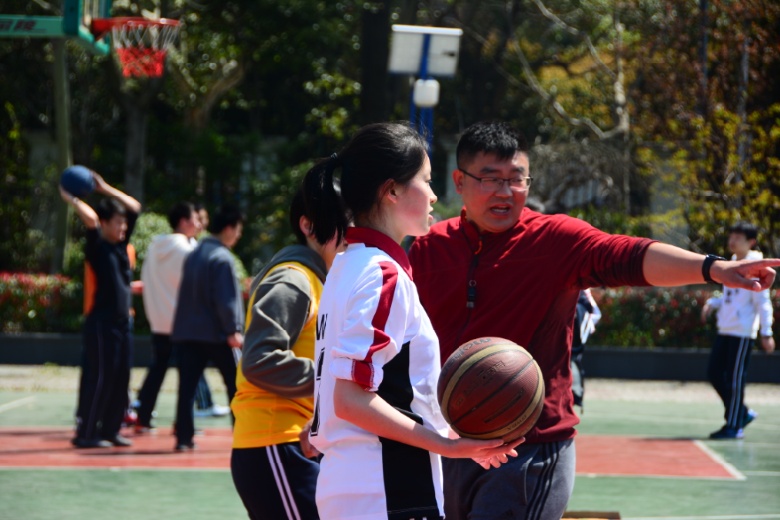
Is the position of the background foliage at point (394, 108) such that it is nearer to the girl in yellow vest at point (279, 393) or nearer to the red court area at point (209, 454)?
the red court area at point (209, 454)

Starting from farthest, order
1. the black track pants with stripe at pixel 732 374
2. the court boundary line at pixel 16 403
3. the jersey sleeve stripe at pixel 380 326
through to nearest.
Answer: the court boundary line at pixel 16 403 < the black track pants with stripe at pixel 732 374 < the jersey sleeve stripe at pixel 380 326

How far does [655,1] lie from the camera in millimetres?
25016

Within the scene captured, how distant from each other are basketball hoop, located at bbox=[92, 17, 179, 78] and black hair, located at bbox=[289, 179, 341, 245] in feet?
32.0

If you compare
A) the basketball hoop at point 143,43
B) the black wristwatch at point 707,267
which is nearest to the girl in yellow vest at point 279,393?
the black wristwatch at point 707,267

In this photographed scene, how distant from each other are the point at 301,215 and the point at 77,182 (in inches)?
244

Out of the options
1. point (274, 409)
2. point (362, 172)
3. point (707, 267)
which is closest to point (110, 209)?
point (274, 409)

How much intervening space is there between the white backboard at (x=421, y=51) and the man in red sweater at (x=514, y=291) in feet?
28.0

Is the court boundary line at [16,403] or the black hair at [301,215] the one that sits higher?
the black hair at [301,215]

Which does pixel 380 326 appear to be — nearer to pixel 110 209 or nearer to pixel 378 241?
pixel 378 241

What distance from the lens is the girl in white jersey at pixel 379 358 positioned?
2971mm

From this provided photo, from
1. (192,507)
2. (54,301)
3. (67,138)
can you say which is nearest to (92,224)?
(192,507)

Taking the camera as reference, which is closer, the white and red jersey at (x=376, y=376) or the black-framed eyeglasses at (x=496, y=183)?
the white and red jersey at (x=376, y=376)

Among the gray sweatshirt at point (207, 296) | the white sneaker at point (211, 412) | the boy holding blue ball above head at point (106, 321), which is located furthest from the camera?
the white sneaker at point (211, 412)

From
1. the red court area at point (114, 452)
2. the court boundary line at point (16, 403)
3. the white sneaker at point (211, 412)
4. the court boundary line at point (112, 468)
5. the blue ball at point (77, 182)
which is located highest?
the blue ball at point (77, 182)
